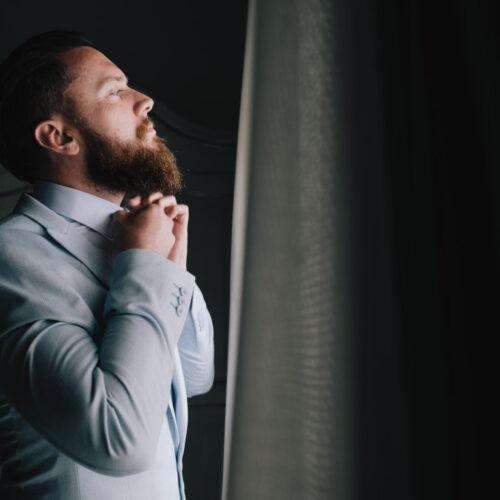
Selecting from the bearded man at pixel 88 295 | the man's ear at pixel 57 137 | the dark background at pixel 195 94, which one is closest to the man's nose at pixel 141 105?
the bearded man at pixel 88 295

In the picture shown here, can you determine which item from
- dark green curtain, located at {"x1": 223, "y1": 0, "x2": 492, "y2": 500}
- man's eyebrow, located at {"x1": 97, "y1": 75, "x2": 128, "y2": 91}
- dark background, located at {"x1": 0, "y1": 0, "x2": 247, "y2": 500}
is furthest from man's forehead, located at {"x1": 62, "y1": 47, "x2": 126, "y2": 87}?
dark background, located at {"x1": 0, "y1": 0, "x2": 247, "y2": 500}

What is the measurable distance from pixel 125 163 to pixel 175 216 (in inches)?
4.5

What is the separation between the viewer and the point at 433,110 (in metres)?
0.20

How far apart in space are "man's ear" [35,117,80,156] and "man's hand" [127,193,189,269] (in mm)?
122

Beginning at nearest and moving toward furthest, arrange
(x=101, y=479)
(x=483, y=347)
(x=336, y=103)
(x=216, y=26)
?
1. (x=483, y=347)
2. (x=336, y=103)
3. (x=101, y=479)
4. (x=216, y=26)

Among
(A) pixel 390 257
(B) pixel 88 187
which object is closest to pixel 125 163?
(B) pixel 88 187

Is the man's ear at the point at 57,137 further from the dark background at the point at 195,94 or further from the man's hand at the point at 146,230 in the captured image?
the dark background at the point at 195,94

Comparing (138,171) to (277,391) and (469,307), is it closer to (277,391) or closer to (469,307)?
(277,391)

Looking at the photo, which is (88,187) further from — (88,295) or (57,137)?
(88,295)

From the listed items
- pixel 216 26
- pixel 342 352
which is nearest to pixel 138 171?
pixel 342 352

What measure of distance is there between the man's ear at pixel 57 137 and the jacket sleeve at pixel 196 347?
0.30m

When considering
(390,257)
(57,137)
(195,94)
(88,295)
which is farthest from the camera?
(195,94)

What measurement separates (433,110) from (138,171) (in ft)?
1.82

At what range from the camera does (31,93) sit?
663mm
